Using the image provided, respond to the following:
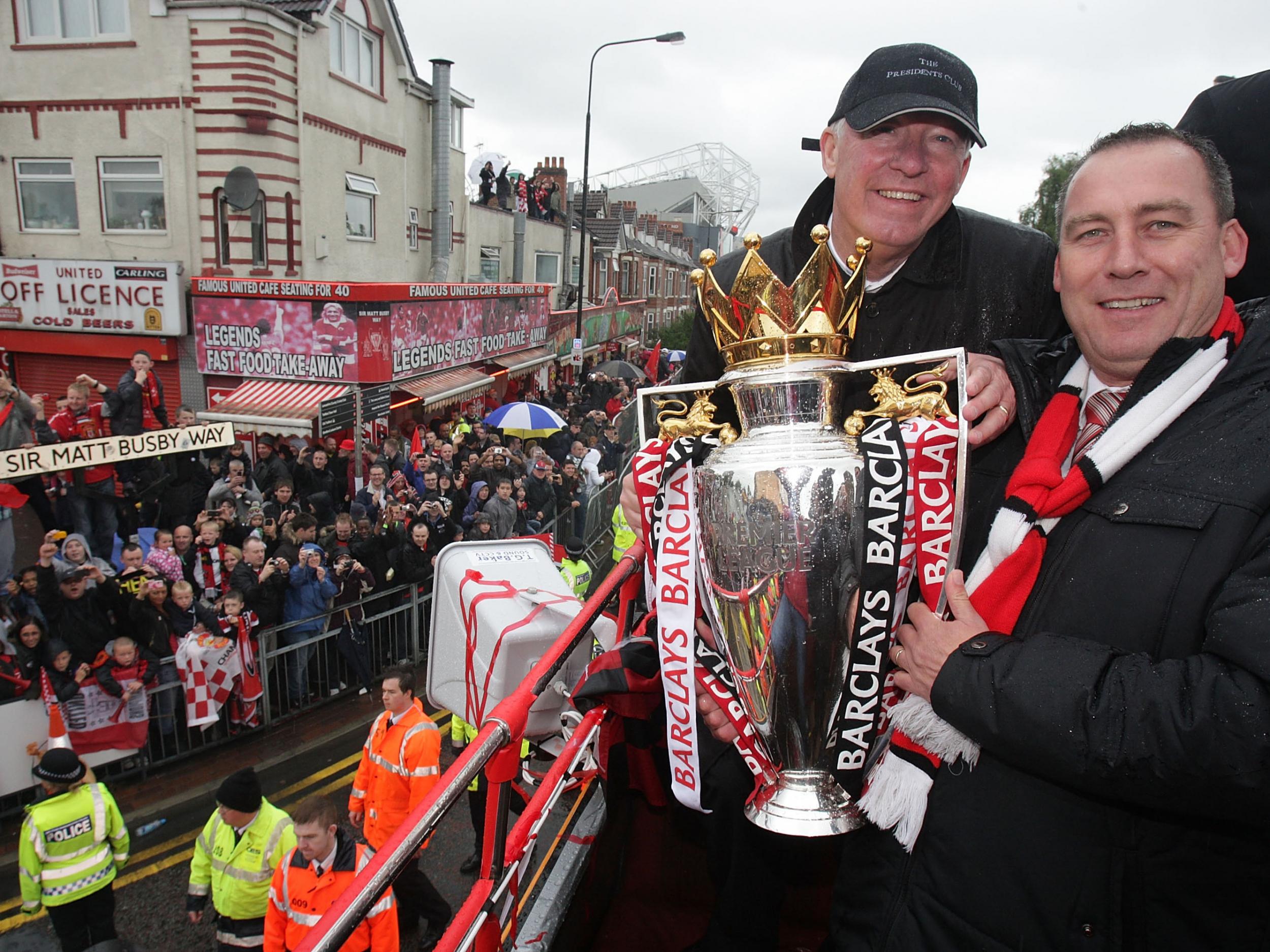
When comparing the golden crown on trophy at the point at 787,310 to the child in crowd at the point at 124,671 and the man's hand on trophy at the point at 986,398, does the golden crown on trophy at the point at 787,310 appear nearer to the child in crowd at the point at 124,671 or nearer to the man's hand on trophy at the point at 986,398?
the man's hand on trophy at the point at 986,398

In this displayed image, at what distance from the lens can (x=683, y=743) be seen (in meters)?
2.11

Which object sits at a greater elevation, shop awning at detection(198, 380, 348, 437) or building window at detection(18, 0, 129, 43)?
building window at detection(18, 0, 129, 43)

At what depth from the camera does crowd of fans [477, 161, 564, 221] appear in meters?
26.1

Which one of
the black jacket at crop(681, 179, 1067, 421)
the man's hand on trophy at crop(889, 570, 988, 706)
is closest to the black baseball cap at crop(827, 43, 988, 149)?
the black jacket at crop(681, 179, 1067, 421)

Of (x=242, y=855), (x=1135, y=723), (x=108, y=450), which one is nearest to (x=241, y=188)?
(x=108, y=450)

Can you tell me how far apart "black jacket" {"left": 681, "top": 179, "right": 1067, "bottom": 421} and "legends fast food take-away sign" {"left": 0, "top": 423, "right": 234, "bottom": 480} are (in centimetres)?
728

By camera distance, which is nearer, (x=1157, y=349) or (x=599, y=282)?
(x=1157, y=349)

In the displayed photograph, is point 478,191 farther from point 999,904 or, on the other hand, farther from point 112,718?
point 999,904

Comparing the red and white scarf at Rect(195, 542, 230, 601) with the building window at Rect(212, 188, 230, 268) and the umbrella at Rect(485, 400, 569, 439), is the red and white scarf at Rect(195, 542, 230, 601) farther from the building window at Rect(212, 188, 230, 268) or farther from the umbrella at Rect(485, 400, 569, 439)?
the building window at Rect(212, 188, 230, 268)

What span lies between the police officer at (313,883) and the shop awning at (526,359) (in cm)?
1700

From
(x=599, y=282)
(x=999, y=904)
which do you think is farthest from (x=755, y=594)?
(x=599, y=282)

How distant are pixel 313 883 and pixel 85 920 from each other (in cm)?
197

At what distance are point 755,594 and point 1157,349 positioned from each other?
93cm

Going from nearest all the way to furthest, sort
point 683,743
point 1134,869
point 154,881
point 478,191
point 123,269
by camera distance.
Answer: point 1134,869 → point 683,743 → point 154,881 → point 123,269 → point 478,191
